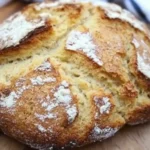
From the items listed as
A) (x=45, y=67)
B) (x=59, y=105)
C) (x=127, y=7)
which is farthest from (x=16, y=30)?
(x=127, y=7)

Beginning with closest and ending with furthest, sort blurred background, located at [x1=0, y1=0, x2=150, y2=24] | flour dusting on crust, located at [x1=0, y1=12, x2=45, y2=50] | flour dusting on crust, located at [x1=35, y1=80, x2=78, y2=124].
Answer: flour dusting on crust, located at [x1=35, y1=80, x2=78, y2=124] < flour dusting on crust, located at [x1=0, y1=12, x2=45, y2=50] < blurred background, located at [x1=0, y1=0, x2=150, y2=24]

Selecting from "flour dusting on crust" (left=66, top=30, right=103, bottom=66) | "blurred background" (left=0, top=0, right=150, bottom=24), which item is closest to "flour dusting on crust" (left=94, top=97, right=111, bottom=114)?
"flour dusting on crust" (left=66, top=30, right=103, bottom=66)

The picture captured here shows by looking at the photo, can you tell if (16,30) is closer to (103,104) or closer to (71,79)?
(71,79)

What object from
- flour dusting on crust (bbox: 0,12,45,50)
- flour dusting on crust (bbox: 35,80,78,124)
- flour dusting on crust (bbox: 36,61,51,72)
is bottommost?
flour dusting on crust (bbox: 35,80,78,124)

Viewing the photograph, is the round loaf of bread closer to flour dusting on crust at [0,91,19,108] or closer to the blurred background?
flour dusting on crust at [0,91,19,108]

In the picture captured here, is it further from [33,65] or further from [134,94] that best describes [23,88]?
[134,94]

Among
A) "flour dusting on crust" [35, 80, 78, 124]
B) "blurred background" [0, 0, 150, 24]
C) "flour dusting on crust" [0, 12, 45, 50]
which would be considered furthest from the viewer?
"blurred background" [0, 0, 150, 24]

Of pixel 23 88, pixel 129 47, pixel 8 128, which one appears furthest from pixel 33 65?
pixel 129 47

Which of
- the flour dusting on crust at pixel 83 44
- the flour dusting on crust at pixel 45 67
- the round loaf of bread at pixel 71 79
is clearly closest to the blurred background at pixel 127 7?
the round loaf of bread at pixel 71 79

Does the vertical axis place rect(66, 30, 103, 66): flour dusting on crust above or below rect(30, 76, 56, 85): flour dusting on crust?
above
